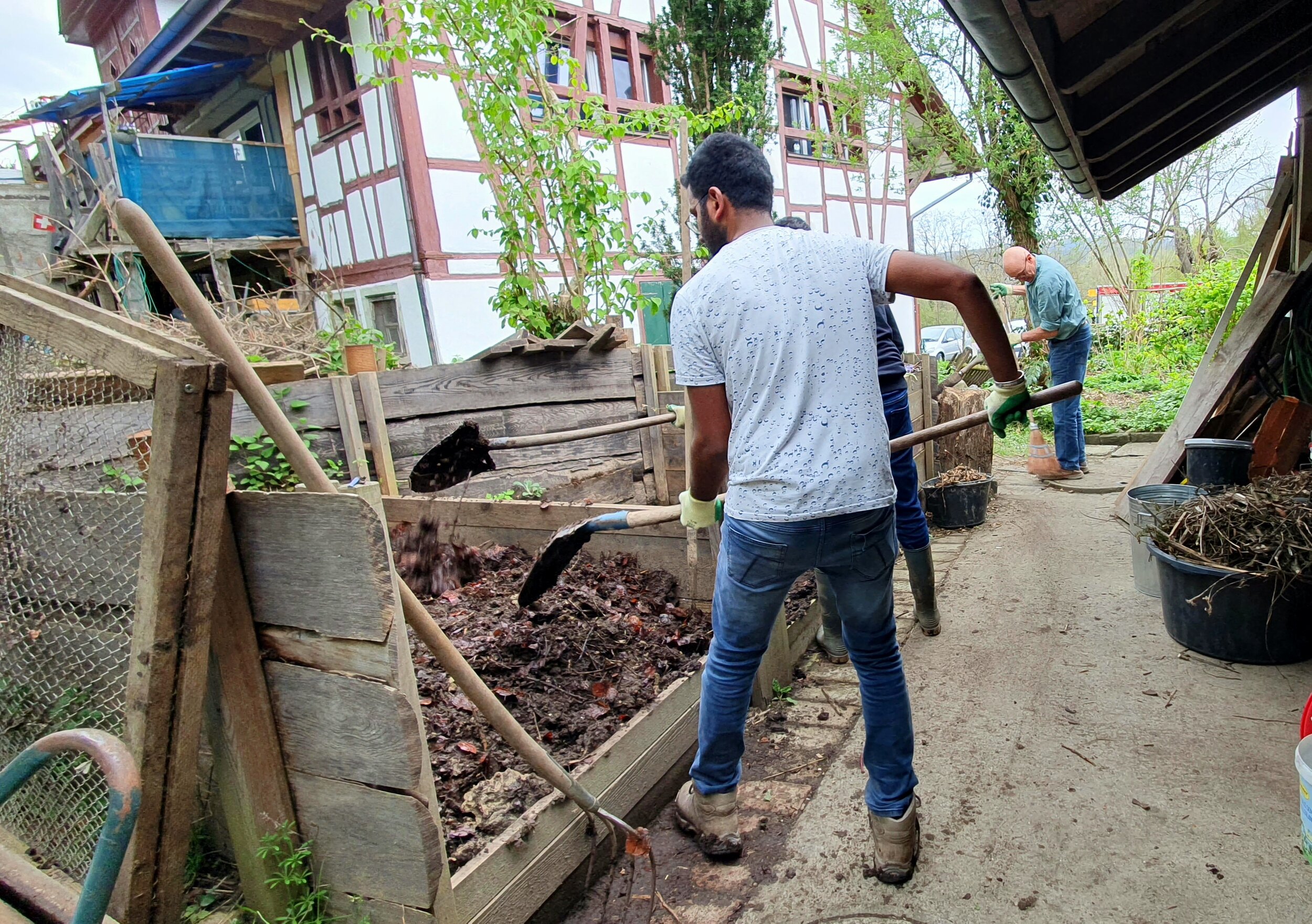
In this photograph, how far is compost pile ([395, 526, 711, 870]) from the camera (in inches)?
86.6

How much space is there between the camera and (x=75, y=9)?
572 inches

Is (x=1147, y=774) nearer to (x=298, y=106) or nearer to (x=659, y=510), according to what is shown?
(x=659, y=510)

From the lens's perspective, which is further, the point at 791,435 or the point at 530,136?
the point at 530,136

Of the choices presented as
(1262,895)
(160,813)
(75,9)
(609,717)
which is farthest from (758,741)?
(75,9)

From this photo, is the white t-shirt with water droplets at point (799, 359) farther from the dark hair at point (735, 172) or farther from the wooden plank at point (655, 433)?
the wooden plank at point (655, 433)

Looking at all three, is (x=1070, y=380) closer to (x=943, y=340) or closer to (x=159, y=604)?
(x=159, y=604)

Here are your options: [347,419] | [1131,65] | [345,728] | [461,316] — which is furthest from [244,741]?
[461,316]

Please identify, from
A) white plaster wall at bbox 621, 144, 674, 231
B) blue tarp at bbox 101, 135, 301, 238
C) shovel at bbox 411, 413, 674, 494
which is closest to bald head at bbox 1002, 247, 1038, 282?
→ shovel at bbox 411, 413, 674, 494

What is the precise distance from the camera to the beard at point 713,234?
204 centimetres

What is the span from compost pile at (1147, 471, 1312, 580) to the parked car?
15.7m

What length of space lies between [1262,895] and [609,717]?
1.80 meters

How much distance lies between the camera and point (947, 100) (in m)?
14.0

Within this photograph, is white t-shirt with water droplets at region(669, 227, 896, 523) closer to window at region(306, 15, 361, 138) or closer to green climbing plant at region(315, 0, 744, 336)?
green climbing plant at region(315, 0, 744, 336)

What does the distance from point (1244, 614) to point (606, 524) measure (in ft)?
8.25
